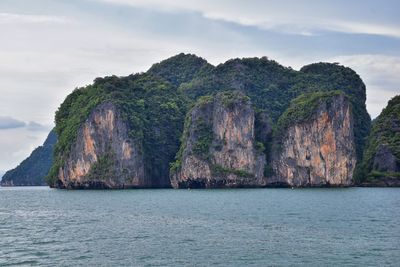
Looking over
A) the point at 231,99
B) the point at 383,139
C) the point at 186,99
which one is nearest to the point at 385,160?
the point at 383,139

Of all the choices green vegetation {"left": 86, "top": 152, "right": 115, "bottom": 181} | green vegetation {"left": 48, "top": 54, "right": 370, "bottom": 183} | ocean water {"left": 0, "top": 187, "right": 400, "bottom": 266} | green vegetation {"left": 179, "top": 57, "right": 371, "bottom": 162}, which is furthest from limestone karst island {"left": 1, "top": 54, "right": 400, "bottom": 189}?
ocean water {"left": 0, "top": 187, "right": 400, "bottom": 266}

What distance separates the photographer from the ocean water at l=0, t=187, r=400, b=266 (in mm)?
32500

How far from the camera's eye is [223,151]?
397ft

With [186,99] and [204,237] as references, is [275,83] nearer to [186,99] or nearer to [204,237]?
[186,99]

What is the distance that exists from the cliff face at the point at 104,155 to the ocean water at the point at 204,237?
53.9 meters

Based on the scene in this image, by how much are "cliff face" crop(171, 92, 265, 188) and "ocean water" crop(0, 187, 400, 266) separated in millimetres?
55163

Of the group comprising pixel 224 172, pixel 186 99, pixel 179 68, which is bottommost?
pixel 224 172

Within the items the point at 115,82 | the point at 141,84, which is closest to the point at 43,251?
the point at 115,82

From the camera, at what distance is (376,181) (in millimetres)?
121125

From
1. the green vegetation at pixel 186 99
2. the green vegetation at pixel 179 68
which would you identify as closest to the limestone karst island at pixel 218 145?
the green vegetation at pixel 186 99

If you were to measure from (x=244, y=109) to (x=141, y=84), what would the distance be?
29.8 metres

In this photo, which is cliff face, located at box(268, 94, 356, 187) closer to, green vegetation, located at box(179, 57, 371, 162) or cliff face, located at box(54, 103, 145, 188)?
cliff face, located at box(54, 103, 145, 188)

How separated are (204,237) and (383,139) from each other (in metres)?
92.3

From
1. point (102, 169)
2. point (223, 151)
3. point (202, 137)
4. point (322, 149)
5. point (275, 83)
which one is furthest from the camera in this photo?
point (275, 83)
